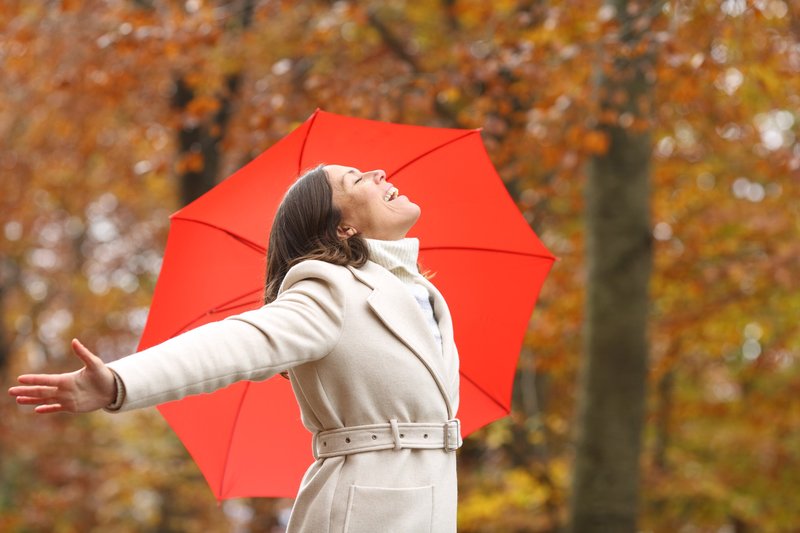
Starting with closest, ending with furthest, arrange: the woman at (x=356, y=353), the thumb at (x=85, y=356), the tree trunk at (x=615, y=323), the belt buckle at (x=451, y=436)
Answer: the thumb at (x=85, y=356) < the woman at (x=356, y=353) < the belt buckle at (x=451, y=436) < the tree trunk at (x=615, y=323)

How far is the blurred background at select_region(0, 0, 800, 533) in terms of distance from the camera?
6488mm

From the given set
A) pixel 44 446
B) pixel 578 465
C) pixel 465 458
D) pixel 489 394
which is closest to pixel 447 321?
pixel 489 394

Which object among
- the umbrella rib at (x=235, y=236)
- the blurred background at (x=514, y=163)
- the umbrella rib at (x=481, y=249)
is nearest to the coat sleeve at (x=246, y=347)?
the umbrella rib at (x=235, y=236)

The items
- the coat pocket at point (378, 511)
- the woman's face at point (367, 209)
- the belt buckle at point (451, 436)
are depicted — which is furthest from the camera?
the woman's face at point (367, 209)

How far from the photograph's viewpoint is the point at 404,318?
2.62 metres

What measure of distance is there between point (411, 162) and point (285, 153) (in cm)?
45

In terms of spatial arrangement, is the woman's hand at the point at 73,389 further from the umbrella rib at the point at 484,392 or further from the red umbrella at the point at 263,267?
the umbrella rib at the point at 484,392

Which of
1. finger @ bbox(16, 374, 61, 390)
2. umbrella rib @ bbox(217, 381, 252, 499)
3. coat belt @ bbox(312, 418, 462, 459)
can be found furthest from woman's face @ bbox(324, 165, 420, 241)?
Result: finger @ bbox(16, 374, 61, 390)

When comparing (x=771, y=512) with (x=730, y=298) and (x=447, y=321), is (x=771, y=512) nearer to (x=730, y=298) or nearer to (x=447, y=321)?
(x=730, y=298)

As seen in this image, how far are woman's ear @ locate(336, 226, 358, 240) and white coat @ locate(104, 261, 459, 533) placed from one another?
113 millimetres

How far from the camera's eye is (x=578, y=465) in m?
6.63

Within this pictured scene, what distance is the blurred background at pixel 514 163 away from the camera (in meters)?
6.49

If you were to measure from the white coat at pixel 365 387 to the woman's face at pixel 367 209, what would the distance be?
131mm

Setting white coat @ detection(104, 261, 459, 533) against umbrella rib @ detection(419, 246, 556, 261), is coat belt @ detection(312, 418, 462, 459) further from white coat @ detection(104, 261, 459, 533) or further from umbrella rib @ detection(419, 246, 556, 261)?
umbrella rib @ detection(419, 246, 556, 261)
